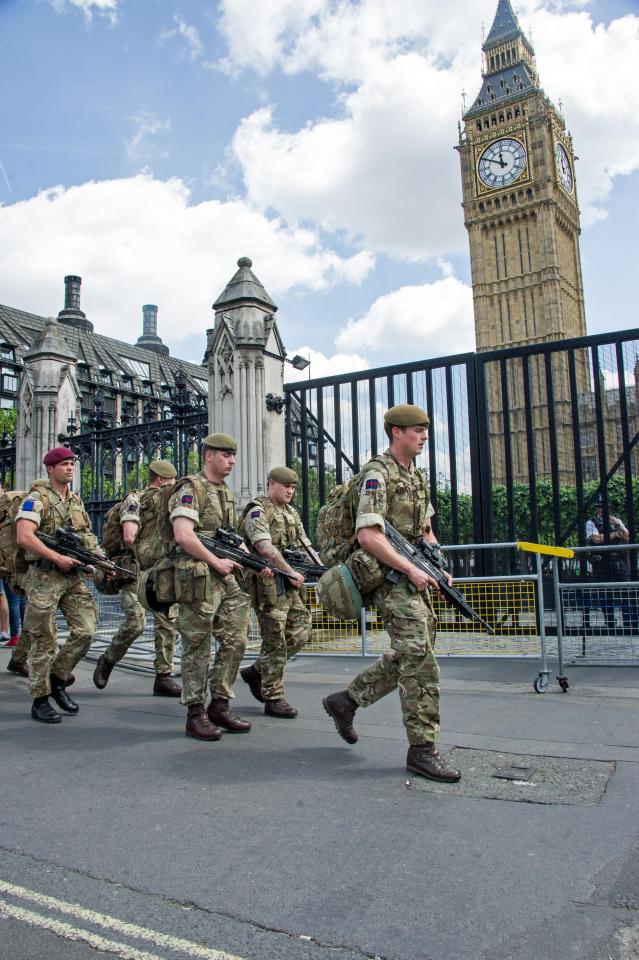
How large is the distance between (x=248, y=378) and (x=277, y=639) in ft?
17.3

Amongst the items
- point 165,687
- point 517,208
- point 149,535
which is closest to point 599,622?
point 165,687

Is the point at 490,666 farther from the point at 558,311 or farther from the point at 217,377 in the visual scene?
the point at 558,311

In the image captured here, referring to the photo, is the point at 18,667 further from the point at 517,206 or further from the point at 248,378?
the point at 517,206

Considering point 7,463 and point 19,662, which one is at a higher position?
point 7,463

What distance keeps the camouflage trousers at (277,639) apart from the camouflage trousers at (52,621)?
1.30 meters

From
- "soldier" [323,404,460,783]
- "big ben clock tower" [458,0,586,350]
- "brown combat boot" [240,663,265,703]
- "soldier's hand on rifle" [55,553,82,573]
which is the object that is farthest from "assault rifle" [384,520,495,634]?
"big ben clock tower" [458,0,586,350]

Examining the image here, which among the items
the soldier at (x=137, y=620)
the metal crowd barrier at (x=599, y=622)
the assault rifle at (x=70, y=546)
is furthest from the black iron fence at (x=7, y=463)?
the metal crowd barrier at (x=599, y=622)

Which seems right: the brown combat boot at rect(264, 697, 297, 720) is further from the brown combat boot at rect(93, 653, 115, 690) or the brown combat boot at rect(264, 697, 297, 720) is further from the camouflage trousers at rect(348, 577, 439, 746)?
the brown combat boot at rect(93, 653, 115, 690)

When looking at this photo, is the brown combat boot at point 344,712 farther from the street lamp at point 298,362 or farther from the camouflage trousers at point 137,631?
the street lamp at point 298,362

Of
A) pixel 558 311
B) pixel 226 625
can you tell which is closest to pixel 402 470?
pixel 226 625

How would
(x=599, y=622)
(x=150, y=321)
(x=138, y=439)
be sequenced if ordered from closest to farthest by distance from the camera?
1. (x=599, y=622)
2. (x=138, y=439)
3. (x=150, y=321)

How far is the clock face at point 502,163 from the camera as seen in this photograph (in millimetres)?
79938

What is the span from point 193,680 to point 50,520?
72.9 inches

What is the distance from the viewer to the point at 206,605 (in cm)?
481
